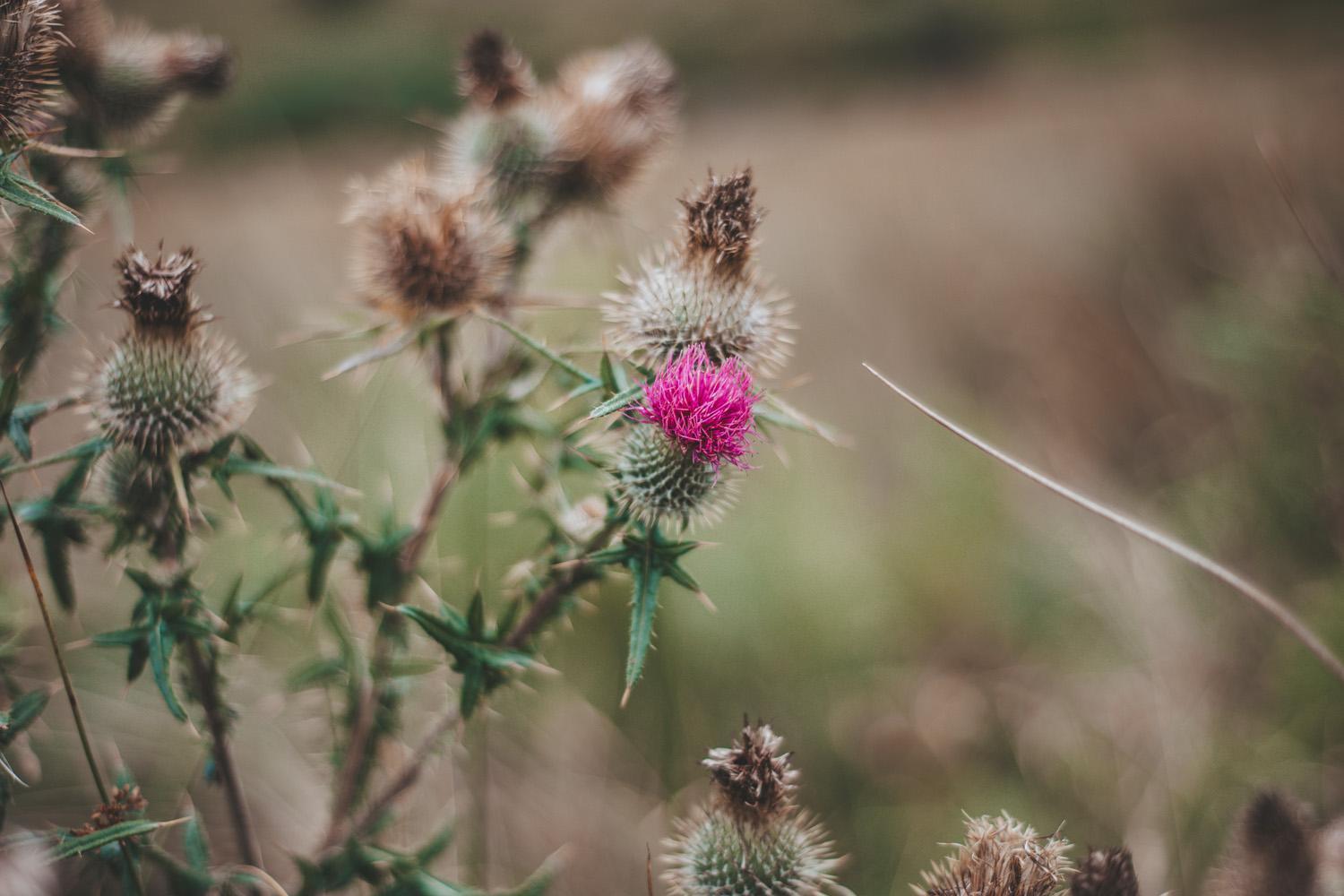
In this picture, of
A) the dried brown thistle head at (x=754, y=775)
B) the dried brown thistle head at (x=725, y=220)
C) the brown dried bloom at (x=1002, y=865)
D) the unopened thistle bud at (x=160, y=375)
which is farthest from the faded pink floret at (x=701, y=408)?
the unopened thistle bud at (x=160, y=375)

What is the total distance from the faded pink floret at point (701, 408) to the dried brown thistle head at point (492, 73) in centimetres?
108

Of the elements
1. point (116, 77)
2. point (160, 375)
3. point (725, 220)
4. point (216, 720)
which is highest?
point (725, 220)

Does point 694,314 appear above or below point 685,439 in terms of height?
above

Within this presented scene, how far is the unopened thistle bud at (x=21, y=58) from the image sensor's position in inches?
49.4

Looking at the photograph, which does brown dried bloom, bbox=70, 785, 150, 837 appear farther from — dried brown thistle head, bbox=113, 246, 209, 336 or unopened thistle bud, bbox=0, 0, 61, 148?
unopened thistle bud, bbox=0, 0, 61, 148

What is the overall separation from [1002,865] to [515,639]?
0.92m

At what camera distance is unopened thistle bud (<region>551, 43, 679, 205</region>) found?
1.98 m

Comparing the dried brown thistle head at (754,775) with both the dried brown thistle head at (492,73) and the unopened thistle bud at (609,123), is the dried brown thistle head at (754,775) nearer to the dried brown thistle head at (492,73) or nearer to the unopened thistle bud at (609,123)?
the unopened thistle bud at (609,123)

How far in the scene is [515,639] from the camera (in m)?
1.56

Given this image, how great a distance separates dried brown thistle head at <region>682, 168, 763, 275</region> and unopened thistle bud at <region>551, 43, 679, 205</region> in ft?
1.80

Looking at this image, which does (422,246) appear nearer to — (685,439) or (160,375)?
(160,375)

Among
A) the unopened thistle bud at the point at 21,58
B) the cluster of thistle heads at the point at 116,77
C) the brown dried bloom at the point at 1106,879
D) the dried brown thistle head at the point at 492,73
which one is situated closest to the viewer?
the brown dried bloom at the point at 1106,879

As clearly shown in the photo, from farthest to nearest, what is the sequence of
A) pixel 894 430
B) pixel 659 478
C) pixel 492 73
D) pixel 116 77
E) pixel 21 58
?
pixel 894 430, pixel 492 73, pixel 116 77, pixel 659 478, pixel 21 58

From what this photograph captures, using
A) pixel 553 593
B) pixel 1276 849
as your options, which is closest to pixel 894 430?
pixel 1276 849
